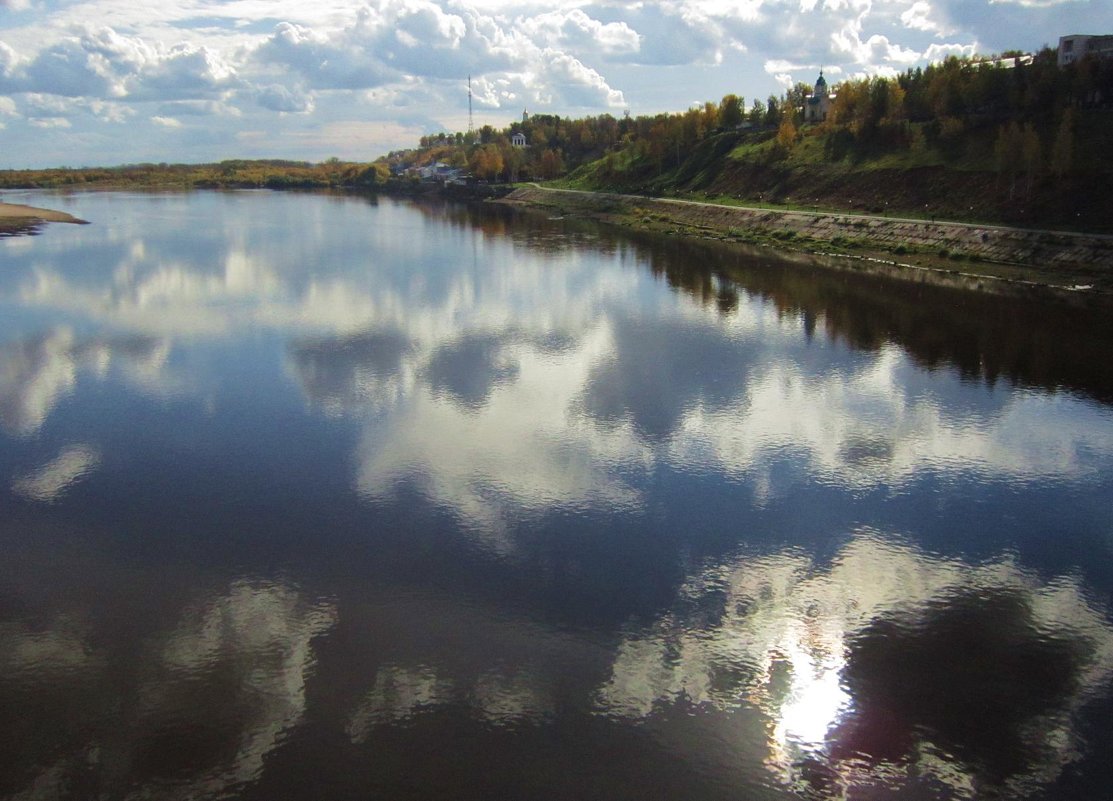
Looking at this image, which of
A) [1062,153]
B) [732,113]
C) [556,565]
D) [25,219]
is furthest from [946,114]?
[25,219]

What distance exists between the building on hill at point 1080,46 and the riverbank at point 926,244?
1375 inches

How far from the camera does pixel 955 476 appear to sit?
83.2ft

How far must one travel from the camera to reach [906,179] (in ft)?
261

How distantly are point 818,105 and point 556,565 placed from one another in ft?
397

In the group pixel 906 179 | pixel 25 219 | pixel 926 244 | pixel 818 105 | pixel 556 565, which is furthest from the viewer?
pixel 818 105

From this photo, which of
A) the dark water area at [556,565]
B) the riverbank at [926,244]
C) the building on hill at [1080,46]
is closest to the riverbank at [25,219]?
the dark water area at [556,565]

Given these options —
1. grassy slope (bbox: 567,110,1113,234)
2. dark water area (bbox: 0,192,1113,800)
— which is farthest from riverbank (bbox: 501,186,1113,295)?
dark water area (bbox: 0,192,1113,800)

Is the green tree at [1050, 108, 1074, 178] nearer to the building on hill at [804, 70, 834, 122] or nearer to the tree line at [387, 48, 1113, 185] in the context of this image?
the tree line at [387, 48, 1113, 185]

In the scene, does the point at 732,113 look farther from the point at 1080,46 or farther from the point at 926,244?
the point at 926,244

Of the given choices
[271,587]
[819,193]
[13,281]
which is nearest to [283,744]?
[271,587]

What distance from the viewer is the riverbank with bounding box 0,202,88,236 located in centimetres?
9488

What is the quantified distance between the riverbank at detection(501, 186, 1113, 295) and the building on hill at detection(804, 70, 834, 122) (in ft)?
116

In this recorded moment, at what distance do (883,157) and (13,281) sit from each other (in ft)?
255

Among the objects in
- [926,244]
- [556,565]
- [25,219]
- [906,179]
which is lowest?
[556,565]
